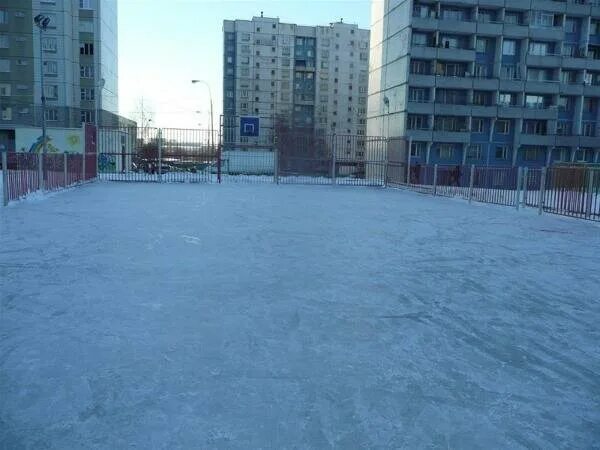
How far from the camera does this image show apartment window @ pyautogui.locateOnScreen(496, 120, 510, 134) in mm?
56062

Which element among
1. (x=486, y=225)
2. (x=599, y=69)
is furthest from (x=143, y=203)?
(x=599, y=69)

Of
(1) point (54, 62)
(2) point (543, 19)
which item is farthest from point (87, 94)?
(2) point (543, 19)

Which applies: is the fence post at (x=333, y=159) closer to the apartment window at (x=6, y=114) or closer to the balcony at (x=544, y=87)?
the balcony at (x=544, y=87)

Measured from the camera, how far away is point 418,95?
174 feet

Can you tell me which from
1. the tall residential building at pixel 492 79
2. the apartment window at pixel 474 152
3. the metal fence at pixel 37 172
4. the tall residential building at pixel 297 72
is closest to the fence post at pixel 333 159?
the metal fence at pixel 37 172

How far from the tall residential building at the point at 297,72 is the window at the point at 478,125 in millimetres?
53782

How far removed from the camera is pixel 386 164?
94.5 feet

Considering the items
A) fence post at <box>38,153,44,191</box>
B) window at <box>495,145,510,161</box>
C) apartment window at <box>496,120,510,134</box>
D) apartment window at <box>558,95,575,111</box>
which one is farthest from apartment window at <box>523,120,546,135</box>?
fence post at <box>38,153,44,191</box>

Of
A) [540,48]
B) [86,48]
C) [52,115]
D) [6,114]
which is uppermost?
[540,48]

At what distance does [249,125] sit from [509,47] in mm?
38072

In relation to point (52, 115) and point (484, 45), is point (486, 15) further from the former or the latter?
point (52, 115)

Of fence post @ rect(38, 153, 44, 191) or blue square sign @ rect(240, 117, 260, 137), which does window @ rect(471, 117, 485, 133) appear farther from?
fence post @ rect(38, 153, 44, 191)

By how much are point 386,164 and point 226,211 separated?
53.7 ft

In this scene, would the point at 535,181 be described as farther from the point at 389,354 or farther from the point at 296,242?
the point at 389,354
